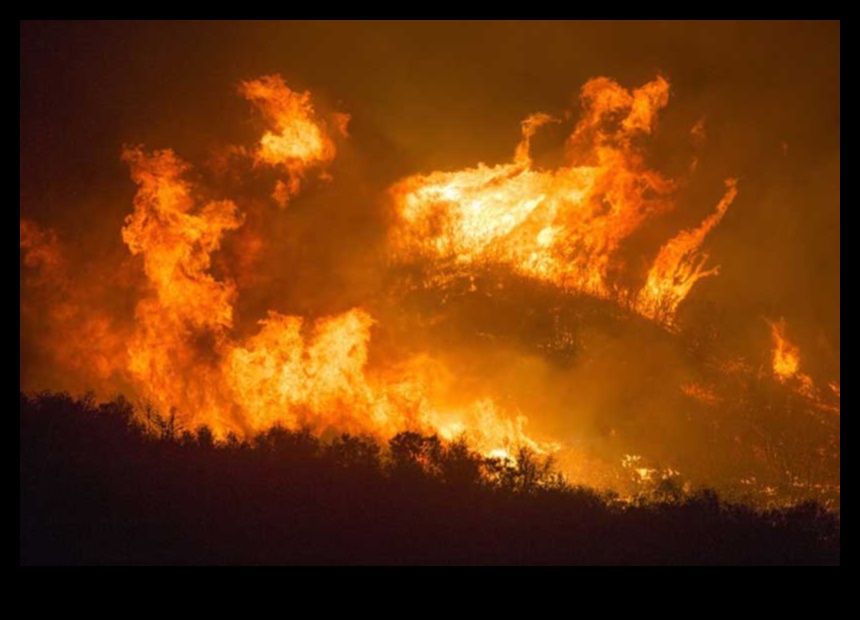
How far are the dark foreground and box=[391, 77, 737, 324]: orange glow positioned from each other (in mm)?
6953

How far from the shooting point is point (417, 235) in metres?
18.9

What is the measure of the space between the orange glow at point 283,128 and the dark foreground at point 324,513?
7454 mm

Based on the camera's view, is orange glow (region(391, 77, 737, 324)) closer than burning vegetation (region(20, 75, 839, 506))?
No

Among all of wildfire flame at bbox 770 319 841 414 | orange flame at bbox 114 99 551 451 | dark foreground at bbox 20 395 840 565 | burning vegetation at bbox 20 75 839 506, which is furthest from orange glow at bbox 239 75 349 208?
wildfire flame at bbox 770 319 841 414

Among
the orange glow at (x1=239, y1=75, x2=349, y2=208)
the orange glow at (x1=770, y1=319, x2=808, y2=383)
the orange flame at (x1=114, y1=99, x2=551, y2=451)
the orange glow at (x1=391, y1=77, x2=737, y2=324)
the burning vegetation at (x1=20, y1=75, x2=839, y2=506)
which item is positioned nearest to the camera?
the orange flame at (x1=114, y1=99, x2=551, y2=451)

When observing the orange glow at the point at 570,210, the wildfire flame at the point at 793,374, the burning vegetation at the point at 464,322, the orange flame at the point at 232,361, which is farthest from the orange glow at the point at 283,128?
the wildfire flame at the point at 793,374

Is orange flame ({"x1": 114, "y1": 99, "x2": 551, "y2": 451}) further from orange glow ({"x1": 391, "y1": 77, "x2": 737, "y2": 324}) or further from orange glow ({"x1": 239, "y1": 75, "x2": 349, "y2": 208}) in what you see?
orange glow ({"x1": 391, "y1": 77, "x2": 737, "y2": 324})

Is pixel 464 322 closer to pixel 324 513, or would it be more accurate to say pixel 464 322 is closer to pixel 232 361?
pixel 232 361

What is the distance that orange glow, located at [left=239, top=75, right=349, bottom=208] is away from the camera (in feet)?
59.6

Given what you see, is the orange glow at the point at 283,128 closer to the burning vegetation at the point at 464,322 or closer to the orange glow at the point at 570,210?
the burning vegetation at the point at 464,322

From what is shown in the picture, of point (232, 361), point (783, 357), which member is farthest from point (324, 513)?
point (783, 357)

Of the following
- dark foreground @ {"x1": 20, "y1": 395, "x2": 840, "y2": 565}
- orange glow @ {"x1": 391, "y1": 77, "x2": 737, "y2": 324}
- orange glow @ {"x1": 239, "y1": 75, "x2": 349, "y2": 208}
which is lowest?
dark foreground @ {"x1": 20, "y1": 395, "x2": 840, "y2": 565}

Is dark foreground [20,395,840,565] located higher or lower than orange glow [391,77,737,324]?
lower

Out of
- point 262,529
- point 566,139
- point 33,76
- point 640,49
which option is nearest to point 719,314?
point 566,139
